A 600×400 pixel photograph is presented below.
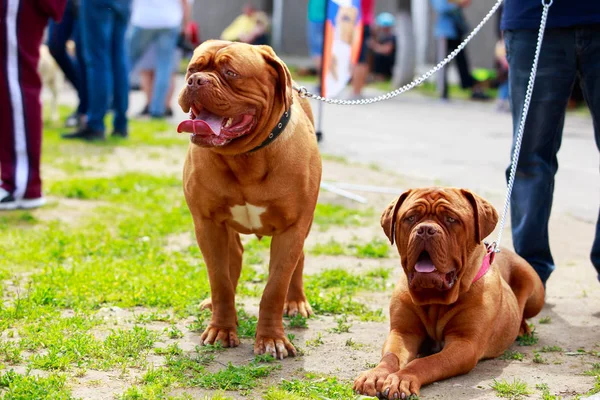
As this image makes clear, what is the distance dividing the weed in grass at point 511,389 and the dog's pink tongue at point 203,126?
5.12ft

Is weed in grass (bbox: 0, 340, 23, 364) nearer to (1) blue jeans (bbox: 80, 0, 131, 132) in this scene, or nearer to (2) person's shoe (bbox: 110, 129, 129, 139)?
(1) blue jeans (bbox: 80, 0, 131, 132)

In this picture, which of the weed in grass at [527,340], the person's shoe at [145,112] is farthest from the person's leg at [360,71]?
the weed in grass at [527,340]

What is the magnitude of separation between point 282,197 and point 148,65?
9.66 m

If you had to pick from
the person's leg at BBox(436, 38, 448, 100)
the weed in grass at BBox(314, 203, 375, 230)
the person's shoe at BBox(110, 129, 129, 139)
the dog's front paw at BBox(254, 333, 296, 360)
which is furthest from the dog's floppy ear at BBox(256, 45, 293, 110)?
the person's leg at BBox(436, 38, 448, 100)

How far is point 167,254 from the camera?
5879mm

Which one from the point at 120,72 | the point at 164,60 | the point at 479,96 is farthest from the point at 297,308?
the point at 479,96

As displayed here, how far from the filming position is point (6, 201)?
6.83 meters

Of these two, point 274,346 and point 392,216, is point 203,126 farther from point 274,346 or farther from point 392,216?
point 274,346

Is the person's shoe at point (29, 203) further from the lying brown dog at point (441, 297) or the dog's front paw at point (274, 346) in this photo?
the lying brown dog at point (441, 297)

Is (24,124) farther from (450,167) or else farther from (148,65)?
(148,65)

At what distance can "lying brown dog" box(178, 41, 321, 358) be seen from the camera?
384 centimetres

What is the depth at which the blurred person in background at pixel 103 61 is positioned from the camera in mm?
9977

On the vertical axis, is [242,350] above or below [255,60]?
below

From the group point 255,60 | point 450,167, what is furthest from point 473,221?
point 450,167
